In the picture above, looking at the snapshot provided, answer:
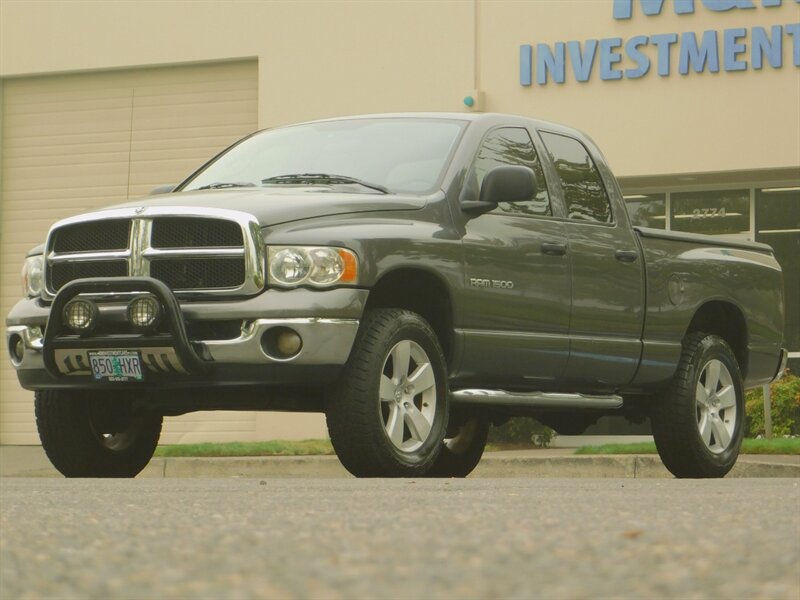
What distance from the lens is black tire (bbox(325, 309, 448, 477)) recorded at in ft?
24.5

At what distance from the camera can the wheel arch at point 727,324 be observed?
1037cm

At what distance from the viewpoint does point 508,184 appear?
27.2 feet

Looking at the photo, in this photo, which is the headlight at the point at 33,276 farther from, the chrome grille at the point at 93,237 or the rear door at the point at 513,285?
the rear door at the point at 513,285

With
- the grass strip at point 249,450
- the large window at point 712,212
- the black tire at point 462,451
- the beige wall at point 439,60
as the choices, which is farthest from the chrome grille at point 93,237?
the large window at point 712,212

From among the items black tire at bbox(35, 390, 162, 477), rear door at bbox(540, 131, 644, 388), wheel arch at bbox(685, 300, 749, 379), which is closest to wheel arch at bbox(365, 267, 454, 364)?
rear door at bbox(540, 131, 644, 388)

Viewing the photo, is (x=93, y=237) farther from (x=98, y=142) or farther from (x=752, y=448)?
(x=98, y=142)

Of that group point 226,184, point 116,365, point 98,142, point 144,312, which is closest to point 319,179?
point 226,184

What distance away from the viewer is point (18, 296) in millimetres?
21938

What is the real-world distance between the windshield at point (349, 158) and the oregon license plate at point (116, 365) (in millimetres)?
1395

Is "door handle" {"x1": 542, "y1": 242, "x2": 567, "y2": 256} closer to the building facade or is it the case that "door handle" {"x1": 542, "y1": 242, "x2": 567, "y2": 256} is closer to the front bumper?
the front bumper

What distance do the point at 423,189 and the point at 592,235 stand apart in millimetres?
1346

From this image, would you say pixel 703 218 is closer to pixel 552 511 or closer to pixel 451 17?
pixel 451 17

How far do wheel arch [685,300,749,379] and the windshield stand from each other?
2399 millimetres

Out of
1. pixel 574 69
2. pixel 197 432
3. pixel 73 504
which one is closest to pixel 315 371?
pixel 73 504
